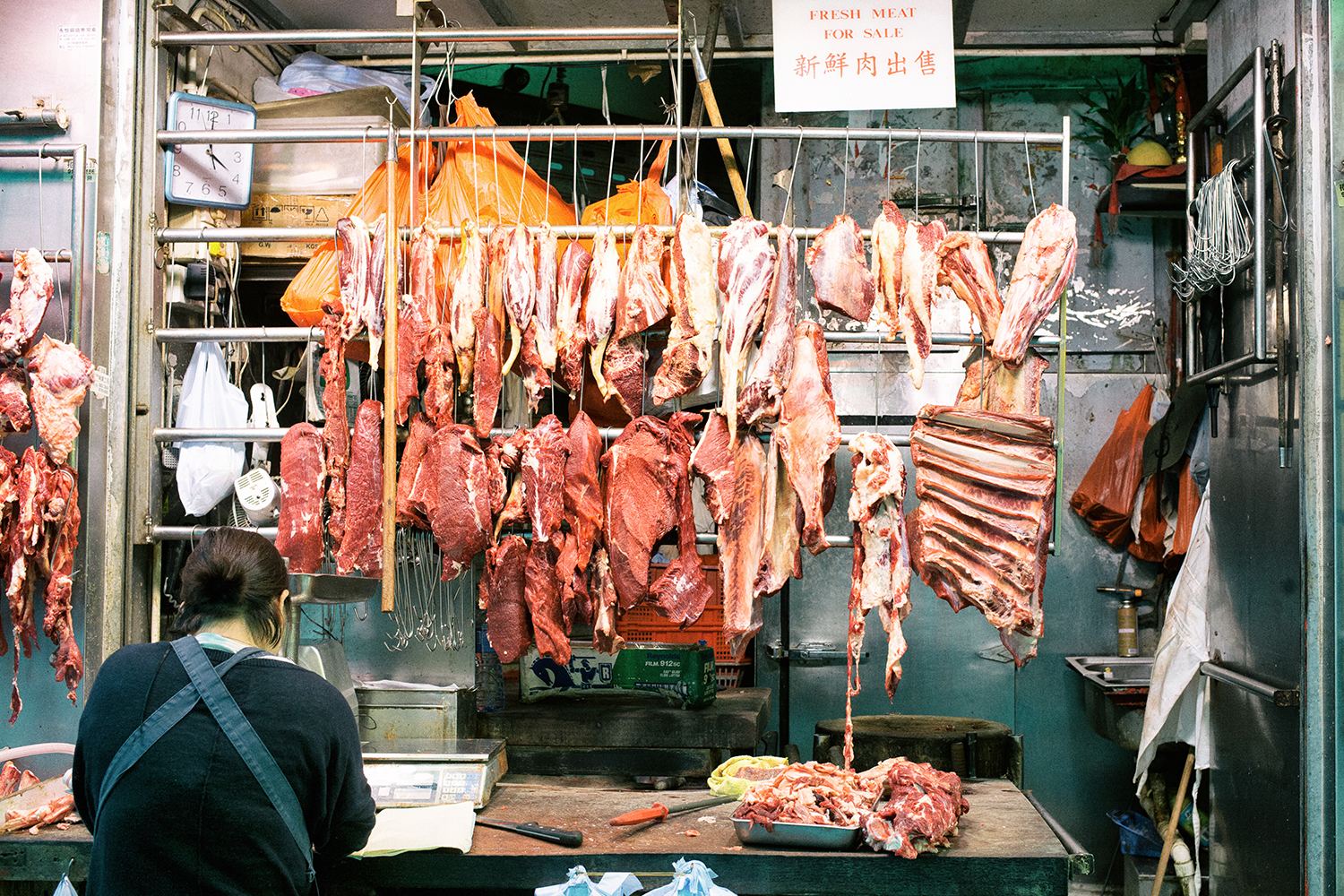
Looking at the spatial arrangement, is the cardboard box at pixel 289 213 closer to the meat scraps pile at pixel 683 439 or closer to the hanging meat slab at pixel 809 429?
the meat scraps pile at pixel 683 439

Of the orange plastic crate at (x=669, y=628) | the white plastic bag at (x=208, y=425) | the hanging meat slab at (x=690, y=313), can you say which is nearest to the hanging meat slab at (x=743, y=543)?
the hanging meat slab at (x=690, y=313)

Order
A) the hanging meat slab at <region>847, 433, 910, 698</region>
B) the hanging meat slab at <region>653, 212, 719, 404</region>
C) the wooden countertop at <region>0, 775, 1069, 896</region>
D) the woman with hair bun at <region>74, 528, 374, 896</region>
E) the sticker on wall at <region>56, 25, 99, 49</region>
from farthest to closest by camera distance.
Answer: the sticker on wall at <region>56, 25, 99, 49</region> < the hanging meat slab at <region>653, 212, 719, 404</region> < the hanging meat slab at <region>847, 433, 910, 698</region> < the wooden countertop at <region>0, 775, 1069, 896</region> < the woman with hair bun at <region>74, 528, 374, 896</region>

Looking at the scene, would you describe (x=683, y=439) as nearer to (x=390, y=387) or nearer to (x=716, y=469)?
(x=716, y=469)

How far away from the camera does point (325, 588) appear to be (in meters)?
3.93

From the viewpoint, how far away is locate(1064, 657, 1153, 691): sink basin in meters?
5.63

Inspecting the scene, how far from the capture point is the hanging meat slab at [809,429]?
3.72 metres

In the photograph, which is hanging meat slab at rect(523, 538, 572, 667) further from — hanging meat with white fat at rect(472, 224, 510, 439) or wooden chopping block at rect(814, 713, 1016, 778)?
wooden chopping block at rect(814, 713, 1016, 778)

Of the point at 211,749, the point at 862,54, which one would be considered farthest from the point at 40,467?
the point at 862,54

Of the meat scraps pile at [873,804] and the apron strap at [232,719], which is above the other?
the apron strap at [232,719]

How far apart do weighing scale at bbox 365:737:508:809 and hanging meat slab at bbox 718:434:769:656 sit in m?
0.96

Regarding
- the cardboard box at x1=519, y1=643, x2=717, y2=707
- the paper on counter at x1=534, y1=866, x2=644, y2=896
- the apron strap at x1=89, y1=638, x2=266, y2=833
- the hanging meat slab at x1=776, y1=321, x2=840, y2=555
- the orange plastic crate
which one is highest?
the hanging meat slab at x1=776, y1=321, x2=840, y2=555

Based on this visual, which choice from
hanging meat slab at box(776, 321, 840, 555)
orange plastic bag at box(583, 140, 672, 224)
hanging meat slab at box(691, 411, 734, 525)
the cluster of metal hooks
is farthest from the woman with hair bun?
the cluster of metal hooks

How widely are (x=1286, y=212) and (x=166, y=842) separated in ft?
13.9

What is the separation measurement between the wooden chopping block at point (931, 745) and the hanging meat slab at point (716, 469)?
5.68ft
